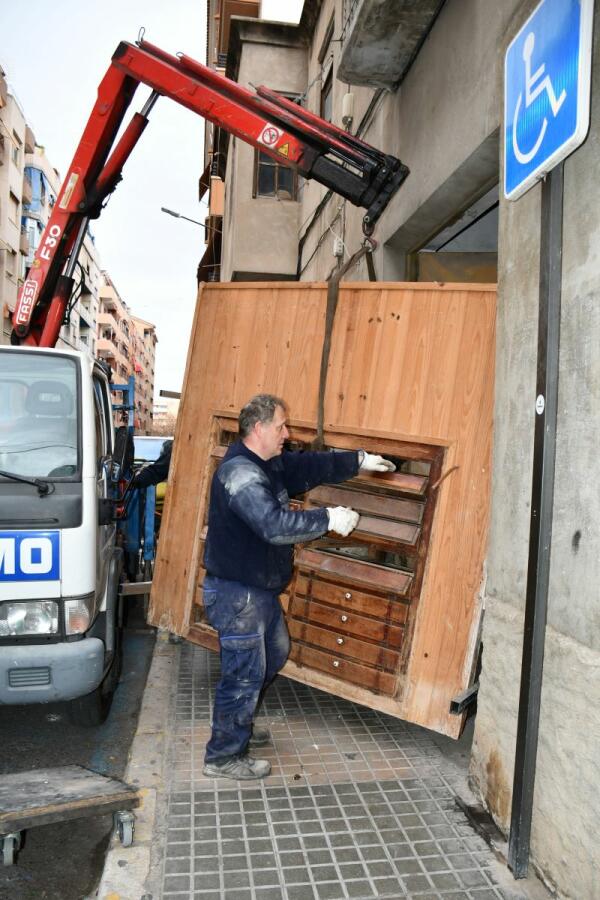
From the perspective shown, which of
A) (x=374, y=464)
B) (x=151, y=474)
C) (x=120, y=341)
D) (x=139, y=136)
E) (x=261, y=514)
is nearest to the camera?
(x=261, y=514)

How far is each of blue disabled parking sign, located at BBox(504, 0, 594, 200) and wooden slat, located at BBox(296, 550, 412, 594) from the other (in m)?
2.14

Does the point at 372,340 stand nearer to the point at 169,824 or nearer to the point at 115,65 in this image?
the point at 169,824

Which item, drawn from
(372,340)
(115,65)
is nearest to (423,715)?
(372,340)

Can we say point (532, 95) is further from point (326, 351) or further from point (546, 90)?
point (326, 351)

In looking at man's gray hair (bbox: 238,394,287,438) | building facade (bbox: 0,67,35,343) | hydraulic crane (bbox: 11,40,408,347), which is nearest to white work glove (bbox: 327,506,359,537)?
man's gray hair (bbox: 238,394,287,438)

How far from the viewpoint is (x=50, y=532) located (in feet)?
11.4

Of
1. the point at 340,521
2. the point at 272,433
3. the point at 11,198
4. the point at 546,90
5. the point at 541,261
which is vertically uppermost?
the point at 11,198

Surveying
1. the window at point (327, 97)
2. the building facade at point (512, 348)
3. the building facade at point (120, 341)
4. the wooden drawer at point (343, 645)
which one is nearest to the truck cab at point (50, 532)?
the wooden drawer at point (343, 645)

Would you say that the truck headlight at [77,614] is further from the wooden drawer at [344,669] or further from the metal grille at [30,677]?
the wooden drawer at [344,669]

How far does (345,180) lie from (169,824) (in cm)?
495

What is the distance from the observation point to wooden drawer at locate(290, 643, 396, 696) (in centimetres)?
375

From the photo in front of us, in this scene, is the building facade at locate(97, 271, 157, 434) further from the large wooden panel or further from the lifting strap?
the lifting strap

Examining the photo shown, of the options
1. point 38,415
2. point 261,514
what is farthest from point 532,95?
point 38,415

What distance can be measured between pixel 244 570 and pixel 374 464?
Answer: 3.25ft
